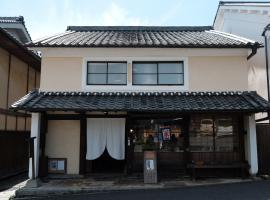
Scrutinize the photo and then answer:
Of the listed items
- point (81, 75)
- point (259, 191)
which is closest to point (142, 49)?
point (81, 75)

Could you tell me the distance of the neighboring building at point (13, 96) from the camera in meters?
14.2

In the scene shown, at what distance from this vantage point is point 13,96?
1592 cm

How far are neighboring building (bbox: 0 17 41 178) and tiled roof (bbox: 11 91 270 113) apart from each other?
82.0 inches

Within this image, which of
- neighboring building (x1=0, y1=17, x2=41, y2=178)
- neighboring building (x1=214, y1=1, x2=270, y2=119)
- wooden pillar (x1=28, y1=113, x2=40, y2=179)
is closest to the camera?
wooden pillar (x1=28, y1=113, x2=40, y2=179)

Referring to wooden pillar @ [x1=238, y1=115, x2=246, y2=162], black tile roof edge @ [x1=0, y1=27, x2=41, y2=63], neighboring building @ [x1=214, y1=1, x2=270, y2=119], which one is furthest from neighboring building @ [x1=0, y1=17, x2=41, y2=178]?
neighboring building @ [x1=214, y1=1, x2=270, y2=119]

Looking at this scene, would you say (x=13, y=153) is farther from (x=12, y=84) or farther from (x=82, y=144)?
(x=82, y=144)

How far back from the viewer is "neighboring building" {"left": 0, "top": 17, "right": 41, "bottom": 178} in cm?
1423

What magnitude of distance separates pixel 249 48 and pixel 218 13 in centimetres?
843

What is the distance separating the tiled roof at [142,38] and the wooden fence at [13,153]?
446 centimetres

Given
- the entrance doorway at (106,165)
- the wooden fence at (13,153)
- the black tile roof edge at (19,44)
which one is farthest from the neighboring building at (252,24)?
the wooden fence at (13,153)

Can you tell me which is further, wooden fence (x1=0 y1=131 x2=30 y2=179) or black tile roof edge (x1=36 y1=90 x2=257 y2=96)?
wooden fence (x1=0 y1=131 x2=30 y2=179)

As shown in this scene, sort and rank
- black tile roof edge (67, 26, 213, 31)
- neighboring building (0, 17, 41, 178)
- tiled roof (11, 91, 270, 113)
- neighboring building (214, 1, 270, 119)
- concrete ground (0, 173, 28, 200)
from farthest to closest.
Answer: black tile roof edge (67, 26, 213, 31)
neighboring building (214, 1, 270, 119)
neighboring building (0, 17, 41, 178)
tiled roof (11, 91, 270, 113)
concrete ground (0, 173, 28, 200)

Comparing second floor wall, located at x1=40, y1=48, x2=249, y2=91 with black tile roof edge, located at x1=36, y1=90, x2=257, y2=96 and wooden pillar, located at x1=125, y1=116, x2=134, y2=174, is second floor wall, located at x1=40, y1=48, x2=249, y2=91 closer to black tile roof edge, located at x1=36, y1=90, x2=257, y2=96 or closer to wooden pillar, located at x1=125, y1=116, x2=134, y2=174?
black tile roof edge, located at x1=36, y1=90, x2=257, y2=96

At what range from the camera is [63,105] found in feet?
40.9
